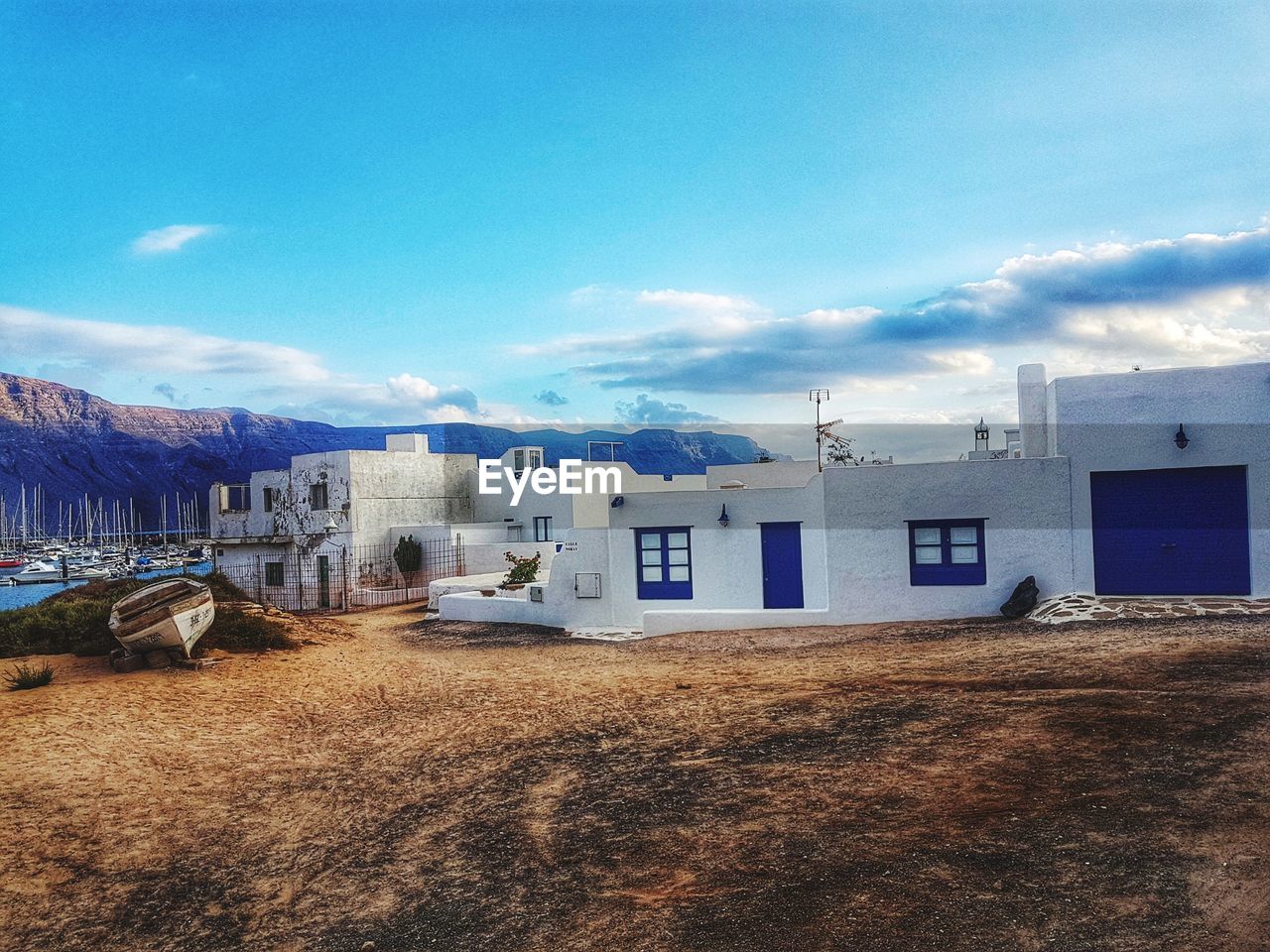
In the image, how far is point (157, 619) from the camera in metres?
15.4

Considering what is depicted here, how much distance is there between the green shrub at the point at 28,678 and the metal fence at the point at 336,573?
17369 mm

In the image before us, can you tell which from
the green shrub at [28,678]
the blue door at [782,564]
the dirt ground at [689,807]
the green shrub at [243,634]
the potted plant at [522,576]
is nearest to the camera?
the dirt ground at [689,807]

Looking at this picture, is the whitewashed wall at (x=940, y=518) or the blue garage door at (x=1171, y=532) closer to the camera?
the blue garage door at (x=1171, y=532)

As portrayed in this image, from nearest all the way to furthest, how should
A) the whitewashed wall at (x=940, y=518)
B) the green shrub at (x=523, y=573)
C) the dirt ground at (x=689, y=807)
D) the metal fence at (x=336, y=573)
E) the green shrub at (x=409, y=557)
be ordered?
the dirt ground at (x=689, y=807), the whitewashed wall at (x=940, y=518), the green shrub at (x=523, y=573), the metal fence at (x=336, y=573), the green shrub at (x=409, y=557)

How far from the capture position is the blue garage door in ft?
50.0

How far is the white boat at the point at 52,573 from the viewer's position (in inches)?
2911

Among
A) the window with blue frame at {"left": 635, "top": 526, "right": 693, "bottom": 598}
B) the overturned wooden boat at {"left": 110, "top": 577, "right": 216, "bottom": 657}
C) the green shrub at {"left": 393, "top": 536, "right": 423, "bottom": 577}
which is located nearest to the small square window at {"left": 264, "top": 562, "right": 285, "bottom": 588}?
the green shrub at {"left": 393, "top": 536, "right": 423, "bottom": 577}

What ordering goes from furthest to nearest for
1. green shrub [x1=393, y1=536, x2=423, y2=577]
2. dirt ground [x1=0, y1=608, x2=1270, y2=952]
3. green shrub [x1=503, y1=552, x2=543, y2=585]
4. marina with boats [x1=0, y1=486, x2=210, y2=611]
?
marina with boats [x1=0, y1=486, x2=210, y2=611] → green shrub [x1=393, y1=536, x2=423, y2=577] → green shrub [x1=503, y1=552, x2=543, y2=585] → dirt ground [x1=0, y1=608, x2=1270, y2=952]

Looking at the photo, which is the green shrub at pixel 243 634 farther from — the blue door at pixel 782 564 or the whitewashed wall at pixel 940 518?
the whitewashed wall at pixel 940 518

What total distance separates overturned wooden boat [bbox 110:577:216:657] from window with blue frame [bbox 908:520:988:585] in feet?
46.8

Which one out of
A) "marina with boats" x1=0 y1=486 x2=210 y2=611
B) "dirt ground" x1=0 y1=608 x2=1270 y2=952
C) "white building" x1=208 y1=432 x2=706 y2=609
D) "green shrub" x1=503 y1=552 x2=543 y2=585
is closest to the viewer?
"dirt ground" x1=0 y1=608 x2=1270 y2=952

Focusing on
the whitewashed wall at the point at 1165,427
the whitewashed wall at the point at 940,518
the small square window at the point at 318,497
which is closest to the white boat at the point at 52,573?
the small square window at the point at 318,497

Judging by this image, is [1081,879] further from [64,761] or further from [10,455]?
[10,455]

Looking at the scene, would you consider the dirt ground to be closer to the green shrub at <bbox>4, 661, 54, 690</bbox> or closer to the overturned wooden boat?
the green shrub at <bbox>4, 661, 54, 690</bbox>
